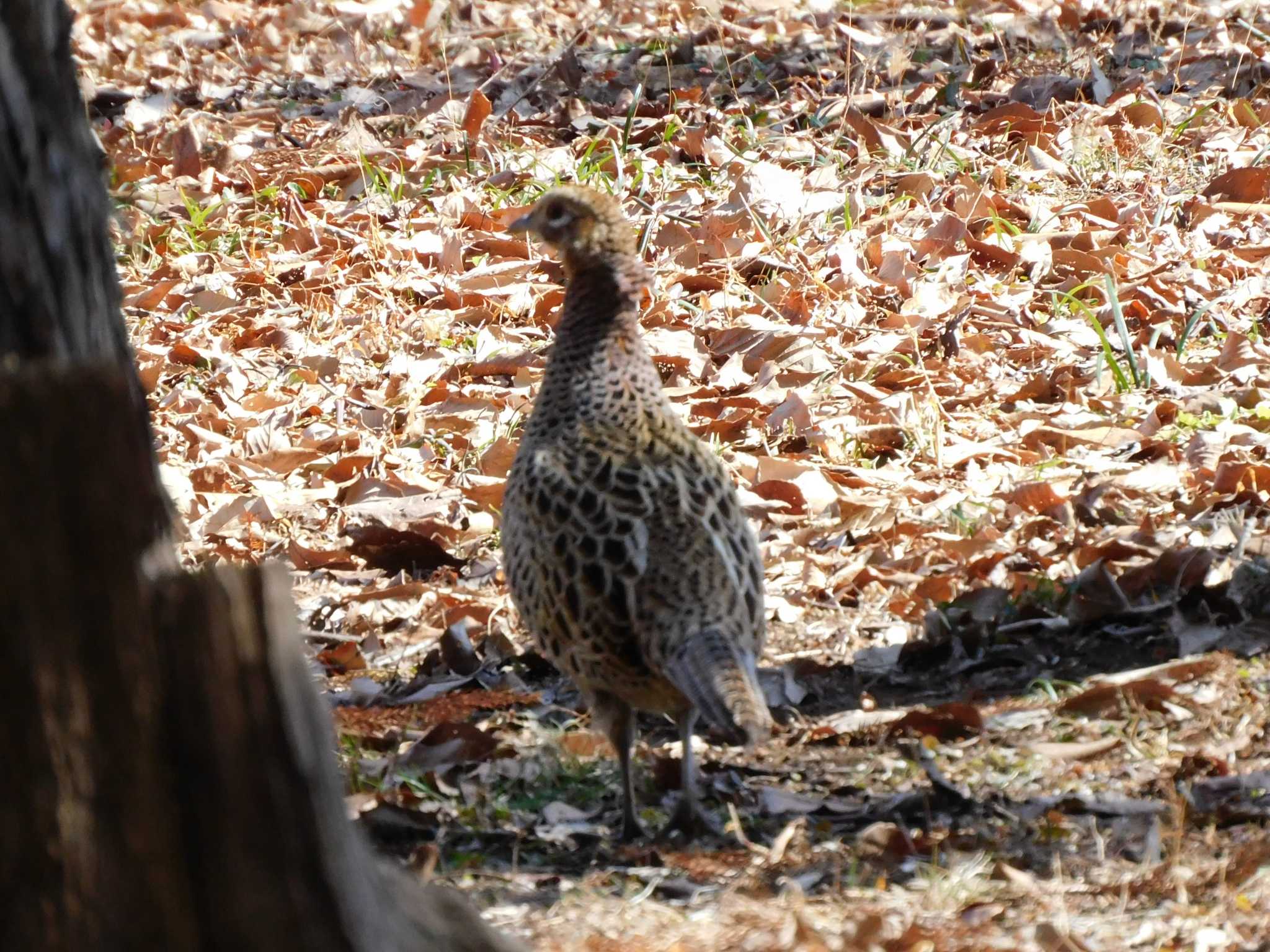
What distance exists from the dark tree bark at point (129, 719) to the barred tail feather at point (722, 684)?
1.75 meters

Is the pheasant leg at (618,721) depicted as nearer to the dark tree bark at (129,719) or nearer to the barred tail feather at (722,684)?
the barred tail feather at (722,684)

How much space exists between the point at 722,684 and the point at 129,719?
2.03 metres

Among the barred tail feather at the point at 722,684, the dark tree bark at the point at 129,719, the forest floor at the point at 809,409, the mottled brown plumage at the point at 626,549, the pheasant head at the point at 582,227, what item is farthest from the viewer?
the pheasant head at the point at 582,227

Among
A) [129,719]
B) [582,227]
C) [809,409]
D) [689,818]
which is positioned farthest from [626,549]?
[809,409]

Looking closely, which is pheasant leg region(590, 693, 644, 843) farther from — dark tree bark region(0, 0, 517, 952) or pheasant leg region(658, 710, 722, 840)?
dark tree bark region(0, 0, 517, 952)

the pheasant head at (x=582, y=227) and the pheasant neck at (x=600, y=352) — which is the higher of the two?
the pheasant head at (x=582, y=227)

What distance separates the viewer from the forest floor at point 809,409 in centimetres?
398

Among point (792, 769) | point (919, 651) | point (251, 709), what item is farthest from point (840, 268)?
point (251, 709)

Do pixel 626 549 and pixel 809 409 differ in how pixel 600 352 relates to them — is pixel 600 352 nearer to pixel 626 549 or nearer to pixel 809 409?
pixel 626 549

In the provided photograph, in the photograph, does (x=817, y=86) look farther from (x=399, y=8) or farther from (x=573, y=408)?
(x=573, y=408)

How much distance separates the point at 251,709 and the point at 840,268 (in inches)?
236

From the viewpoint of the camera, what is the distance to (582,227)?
4.79 metres

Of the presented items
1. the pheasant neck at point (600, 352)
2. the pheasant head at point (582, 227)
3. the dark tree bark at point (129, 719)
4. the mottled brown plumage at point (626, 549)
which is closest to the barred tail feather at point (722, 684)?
the mottled brown plumage at point (626, 549)

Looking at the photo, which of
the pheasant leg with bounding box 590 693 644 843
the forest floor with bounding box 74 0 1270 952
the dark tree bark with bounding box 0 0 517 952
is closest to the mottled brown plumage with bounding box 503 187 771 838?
the pheasant leg with bounding box 590 693 644 843
